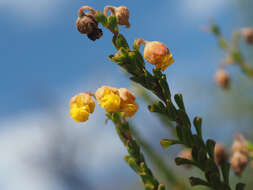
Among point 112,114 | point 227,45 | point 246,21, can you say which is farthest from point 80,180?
point 246,21

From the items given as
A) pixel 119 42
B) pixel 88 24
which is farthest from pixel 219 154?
pixel 88 24

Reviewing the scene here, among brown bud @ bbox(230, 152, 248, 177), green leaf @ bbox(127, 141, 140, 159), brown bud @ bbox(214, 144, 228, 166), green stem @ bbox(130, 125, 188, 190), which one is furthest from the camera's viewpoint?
green stem @ bbox(130, 125, 188, 190)

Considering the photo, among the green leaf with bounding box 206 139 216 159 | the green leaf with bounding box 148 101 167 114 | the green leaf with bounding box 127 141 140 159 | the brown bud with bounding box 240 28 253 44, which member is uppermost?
the brown bud with bounding box 240 28 253 44

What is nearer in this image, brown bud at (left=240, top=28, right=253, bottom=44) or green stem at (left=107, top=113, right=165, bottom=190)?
green stem at (left=107, top=113, right=165, bottom=190)

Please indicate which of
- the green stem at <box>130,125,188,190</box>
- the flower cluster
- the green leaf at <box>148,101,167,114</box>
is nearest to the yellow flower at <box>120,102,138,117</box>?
the flower cluster

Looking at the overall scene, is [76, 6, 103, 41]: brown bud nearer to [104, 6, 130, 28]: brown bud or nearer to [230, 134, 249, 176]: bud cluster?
[104, 6, 130, 28]: brown bud

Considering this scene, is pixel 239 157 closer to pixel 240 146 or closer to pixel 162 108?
pixel 240 146

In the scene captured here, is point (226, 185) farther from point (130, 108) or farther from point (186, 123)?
point (130, 108)

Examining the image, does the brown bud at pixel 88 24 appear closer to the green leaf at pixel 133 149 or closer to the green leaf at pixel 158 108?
the green leaf at pixel 158 108
